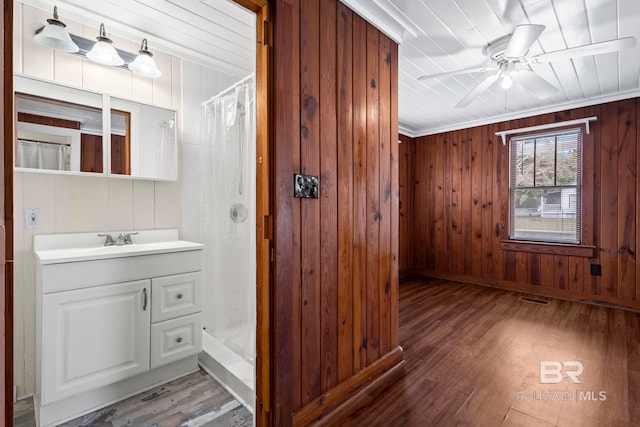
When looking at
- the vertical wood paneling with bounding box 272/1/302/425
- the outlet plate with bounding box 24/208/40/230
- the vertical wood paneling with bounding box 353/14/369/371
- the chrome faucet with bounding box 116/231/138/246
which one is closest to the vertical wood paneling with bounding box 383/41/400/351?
the vertical wood paneling with bounding box 353/14/369/371

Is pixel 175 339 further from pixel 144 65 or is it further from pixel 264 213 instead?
pixel 144 65

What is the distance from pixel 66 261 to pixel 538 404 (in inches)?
106

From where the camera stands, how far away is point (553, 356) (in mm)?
2311

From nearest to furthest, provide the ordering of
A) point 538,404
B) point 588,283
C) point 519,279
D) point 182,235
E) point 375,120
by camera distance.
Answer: point 538,404
point 375,120
point 182,235
point 588,283
point 519,279

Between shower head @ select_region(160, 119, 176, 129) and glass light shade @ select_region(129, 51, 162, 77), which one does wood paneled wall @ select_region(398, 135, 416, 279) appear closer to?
shower head @ select_region(160, 119, 176, 129)

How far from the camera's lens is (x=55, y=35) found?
70.8 inches

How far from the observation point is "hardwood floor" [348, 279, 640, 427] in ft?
5.49

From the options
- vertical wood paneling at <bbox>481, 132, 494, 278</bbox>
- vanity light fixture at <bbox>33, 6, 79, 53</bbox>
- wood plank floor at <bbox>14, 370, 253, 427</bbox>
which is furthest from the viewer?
vertical wood paneling at <bbox>481, 132, 494, 278</bbox>

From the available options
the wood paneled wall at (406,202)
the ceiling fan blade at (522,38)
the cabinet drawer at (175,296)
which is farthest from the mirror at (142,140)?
the wood paneled wall at (406,202)

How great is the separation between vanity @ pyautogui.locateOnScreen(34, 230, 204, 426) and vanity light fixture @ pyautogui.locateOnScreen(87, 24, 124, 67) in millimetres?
1130

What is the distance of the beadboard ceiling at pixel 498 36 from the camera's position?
1.89m

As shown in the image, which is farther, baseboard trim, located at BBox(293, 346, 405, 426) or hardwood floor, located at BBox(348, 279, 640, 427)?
hardwood floor, located at BBox(348, 279, 640, 427)

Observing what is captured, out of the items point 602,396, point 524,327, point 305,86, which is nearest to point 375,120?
point 305,86

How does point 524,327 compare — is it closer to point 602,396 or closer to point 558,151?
point 602,396
